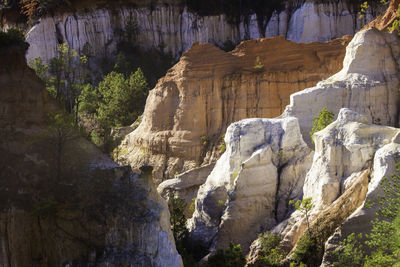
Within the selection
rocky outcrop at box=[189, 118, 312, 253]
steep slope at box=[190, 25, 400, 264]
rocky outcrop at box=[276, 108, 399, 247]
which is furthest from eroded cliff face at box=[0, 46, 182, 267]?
rocky outcrop at box=[189, 118, 312, 253]

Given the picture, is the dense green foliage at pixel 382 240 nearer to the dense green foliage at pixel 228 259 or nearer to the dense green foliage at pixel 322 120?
the dense green foliage at pixel 228 259

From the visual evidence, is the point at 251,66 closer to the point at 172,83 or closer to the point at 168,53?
the point at 172,83

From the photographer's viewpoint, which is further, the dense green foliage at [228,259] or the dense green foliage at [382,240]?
the dense green foliage at [228,259]

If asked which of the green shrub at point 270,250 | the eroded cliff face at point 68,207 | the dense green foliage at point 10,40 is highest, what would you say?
the dense green foliage at point 10,40

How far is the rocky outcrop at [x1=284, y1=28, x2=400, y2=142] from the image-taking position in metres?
38.5

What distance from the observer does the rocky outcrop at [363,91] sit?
38469mm

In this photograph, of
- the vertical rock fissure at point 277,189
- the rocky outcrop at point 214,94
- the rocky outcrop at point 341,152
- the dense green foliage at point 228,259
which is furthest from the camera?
the rocky outcrop at point 214,94

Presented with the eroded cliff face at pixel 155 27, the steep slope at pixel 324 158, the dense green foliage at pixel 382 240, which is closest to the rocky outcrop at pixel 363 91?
the steep slope at pixel 324 158

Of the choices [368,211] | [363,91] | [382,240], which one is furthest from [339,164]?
[363,91]

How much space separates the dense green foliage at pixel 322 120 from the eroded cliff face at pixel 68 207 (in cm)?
1203

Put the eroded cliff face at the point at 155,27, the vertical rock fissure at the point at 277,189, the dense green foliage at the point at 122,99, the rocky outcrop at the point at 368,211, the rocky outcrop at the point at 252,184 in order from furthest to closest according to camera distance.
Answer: the eroded cliff face at the point at 155,27, the dense green foliage at the point at 122,99, the vertical rock fissure at the point at 277,189, the rocky outcrop at the point at 252,184, the rocky outcrop at the point at 368,211

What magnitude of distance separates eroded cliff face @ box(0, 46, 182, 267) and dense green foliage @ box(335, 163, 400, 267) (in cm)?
658

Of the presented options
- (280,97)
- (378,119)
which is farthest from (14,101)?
(280,97)

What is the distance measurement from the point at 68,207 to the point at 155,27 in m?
53.3
